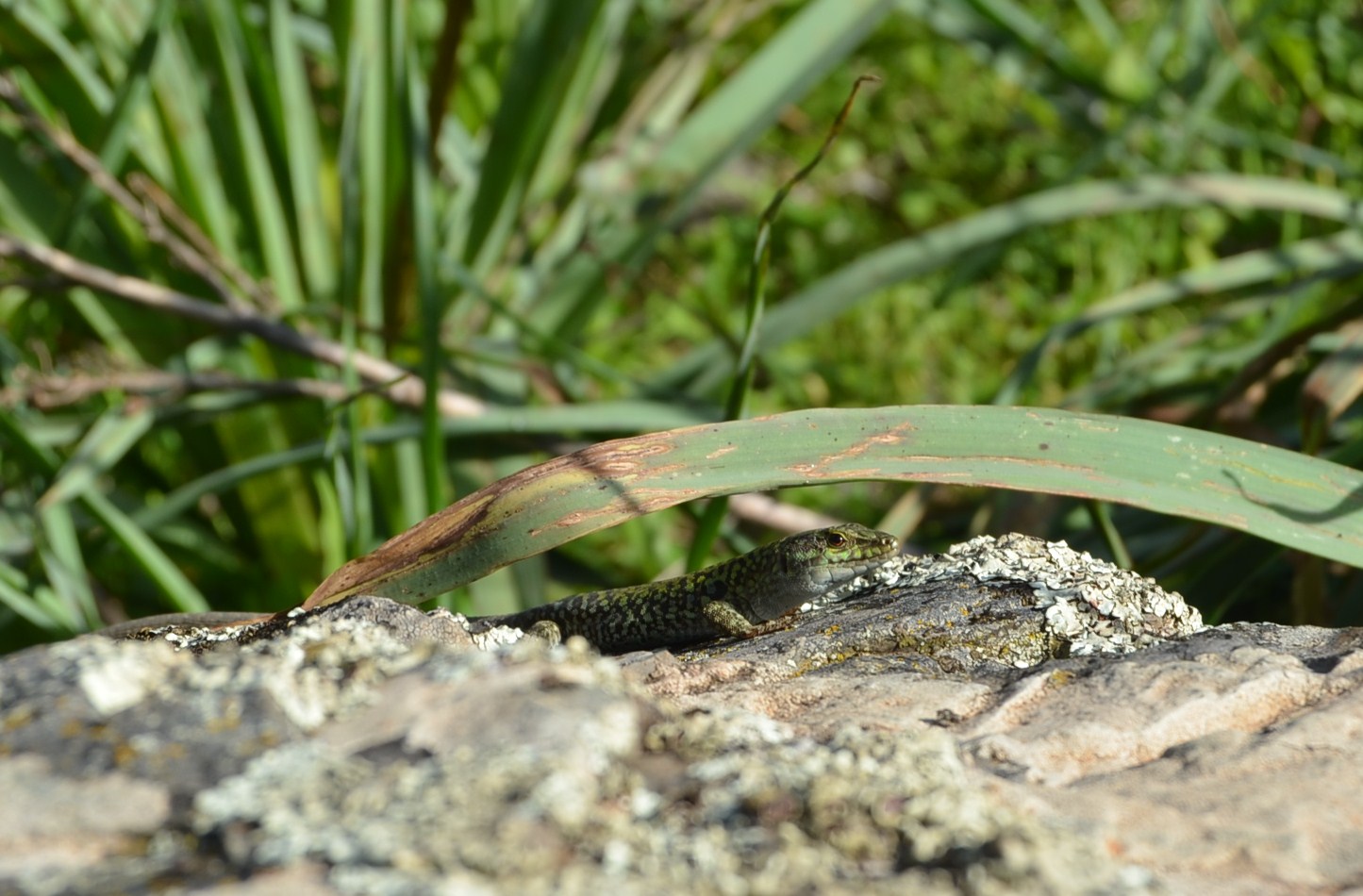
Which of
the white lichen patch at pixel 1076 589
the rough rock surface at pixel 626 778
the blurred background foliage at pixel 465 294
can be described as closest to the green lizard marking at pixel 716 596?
the white lichen patch at pixel 1076 589

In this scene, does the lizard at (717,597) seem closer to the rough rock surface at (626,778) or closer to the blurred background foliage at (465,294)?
the blurred background foliage at (465,294)

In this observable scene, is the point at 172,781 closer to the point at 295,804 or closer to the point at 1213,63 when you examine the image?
the point at 295,804

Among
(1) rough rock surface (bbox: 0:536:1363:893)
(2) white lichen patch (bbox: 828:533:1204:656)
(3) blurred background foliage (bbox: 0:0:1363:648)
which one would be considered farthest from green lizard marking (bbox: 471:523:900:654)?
(1) rough rock surface (bbox: 0:536:1363:893)

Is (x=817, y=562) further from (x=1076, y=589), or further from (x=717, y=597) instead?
(x=1076, y=589)

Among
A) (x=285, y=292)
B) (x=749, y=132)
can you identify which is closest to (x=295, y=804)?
(x=285, y=292)

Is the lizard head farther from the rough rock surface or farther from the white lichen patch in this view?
the rough rock surface

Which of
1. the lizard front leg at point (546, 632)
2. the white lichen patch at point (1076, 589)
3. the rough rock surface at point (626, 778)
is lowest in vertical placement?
the lizard front leg at point (546, 632)
